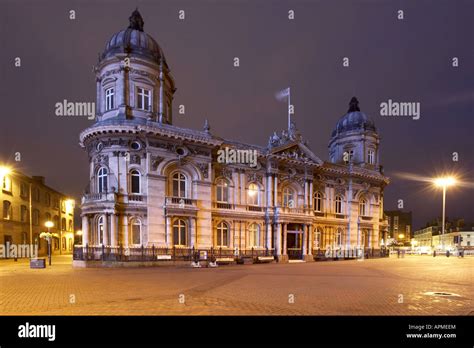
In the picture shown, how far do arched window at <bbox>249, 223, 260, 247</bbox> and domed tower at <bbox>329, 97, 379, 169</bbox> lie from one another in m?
18.6

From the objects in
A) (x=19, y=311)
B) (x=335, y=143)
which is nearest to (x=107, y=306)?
(x=19, y=311)

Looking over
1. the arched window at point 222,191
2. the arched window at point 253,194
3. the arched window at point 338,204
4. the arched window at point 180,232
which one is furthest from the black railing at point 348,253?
the arched window at point 180,232

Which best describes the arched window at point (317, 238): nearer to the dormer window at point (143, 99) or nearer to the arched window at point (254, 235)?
the arched window at point (254, 235)

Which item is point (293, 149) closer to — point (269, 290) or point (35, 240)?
point (269, 290)

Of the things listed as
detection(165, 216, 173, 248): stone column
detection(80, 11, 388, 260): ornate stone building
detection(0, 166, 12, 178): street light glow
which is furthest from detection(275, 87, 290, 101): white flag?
detection(0, 166, 12, 178): street light glow

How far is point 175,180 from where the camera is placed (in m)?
28.9

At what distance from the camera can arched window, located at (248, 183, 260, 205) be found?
3353 centimetres

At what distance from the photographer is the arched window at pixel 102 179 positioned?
2738 cm

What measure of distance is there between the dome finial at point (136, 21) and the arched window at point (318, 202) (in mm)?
25599

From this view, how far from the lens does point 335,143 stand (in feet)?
161

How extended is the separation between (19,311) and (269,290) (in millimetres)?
8937

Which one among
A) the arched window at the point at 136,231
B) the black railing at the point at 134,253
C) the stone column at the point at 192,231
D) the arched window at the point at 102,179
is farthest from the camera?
the stone column at the point at 192,231

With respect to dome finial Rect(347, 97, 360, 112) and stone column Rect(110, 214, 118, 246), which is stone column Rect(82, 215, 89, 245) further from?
dome finial Rect(347, 97, 360, 112)

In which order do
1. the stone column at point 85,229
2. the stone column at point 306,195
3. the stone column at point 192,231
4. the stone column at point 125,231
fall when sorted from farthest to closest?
the stone column at point 306,195 → the stone column at point 192,231 → the stone column at point 85,229 → the stone column at point 125,231
